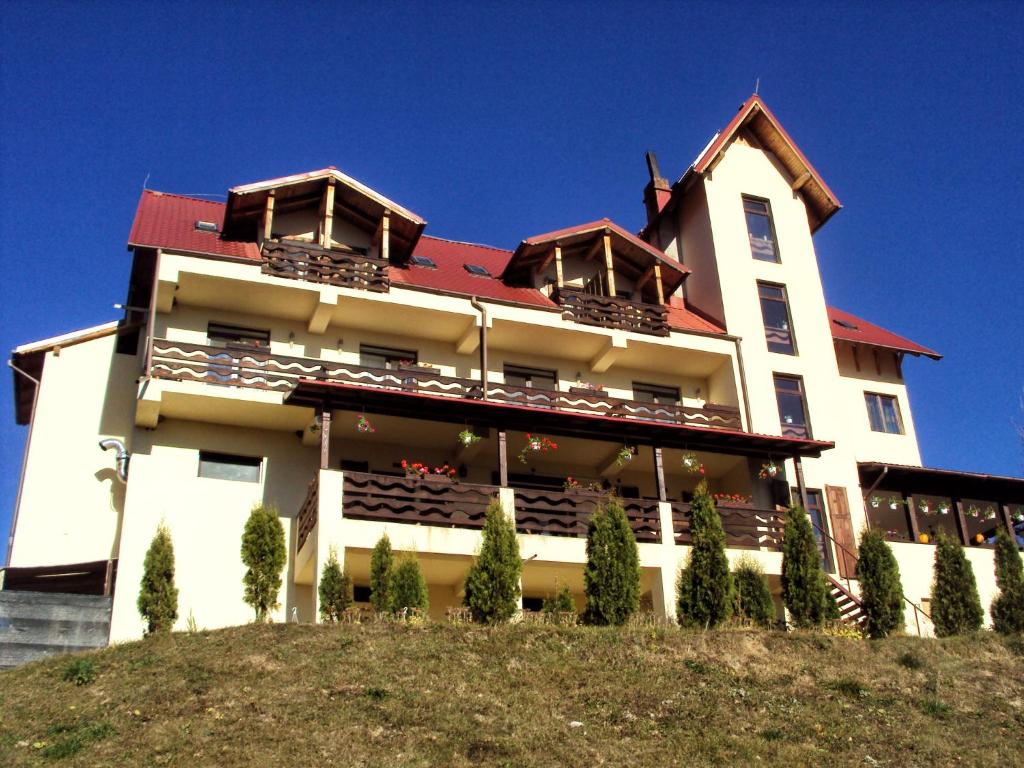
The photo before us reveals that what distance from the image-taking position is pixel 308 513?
2448 centimetres

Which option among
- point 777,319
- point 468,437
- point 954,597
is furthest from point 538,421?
point 954,597

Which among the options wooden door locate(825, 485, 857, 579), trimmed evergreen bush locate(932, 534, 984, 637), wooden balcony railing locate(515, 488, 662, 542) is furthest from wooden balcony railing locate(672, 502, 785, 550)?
trimmed evergreen bush locate(932, 534, 984, 637)

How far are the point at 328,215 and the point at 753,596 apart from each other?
13.6 metres

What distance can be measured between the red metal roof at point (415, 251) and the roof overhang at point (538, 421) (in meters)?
4.16

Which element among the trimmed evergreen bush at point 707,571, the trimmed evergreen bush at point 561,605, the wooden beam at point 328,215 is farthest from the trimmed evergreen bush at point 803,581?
the wooden beam at point 328,215

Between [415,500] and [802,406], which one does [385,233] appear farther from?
[802,406]

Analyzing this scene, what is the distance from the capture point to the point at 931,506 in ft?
104

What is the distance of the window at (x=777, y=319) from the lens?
1268 inches

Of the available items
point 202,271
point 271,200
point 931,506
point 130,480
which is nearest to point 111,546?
point 130,480

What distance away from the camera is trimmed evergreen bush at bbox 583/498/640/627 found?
73.9ft

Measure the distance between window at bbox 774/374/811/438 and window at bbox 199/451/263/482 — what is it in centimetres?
1390

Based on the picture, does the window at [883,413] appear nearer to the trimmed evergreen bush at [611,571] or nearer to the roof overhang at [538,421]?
the roof overhang at [538,421]

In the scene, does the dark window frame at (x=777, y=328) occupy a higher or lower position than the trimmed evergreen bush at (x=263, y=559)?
higher

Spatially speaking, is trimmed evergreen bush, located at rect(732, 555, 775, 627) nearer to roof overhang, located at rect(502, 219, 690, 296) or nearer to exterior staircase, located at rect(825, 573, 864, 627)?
exterior staircase, located at rect(825, 573, 864, 627)
